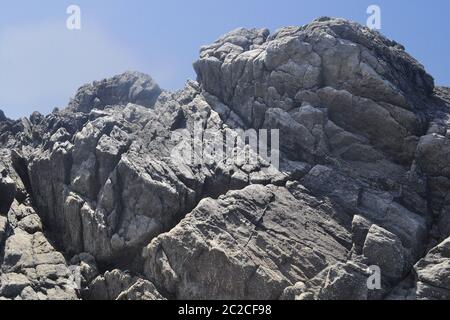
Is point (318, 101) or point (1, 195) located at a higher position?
point (318, 101)

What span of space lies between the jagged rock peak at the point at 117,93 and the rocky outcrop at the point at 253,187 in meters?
10.1

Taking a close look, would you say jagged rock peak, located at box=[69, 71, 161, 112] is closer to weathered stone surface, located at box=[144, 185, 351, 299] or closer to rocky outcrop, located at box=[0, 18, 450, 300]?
rocky outcrop, located at box=[0, 18, 450, 300]

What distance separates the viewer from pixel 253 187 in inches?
2571

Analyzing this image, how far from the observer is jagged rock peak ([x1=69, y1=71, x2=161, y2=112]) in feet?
313

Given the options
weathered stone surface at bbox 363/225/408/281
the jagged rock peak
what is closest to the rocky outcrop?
weathered stone surface at bbox 363/225/408/281

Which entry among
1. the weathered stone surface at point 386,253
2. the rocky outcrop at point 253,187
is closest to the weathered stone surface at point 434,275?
the rocky outcrop at point 253,187

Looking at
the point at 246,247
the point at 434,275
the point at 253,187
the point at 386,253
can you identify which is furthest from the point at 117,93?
the point at 434,275

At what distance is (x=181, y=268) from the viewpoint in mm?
58344

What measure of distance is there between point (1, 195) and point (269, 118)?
35784mm

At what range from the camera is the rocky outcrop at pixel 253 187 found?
56.8m

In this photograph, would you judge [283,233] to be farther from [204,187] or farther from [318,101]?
[318,101]

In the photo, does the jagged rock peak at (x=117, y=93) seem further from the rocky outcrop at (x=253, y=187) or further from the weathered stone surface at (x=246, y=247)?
the weathered stone surface at (x=246, y=247)

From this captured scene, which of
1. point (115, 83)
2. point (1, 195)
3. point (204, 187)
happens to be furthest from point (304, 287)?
point (115, 83)

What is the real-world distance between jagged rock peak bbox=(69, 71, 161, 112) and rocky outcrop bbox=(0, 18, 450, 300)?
10.1m
